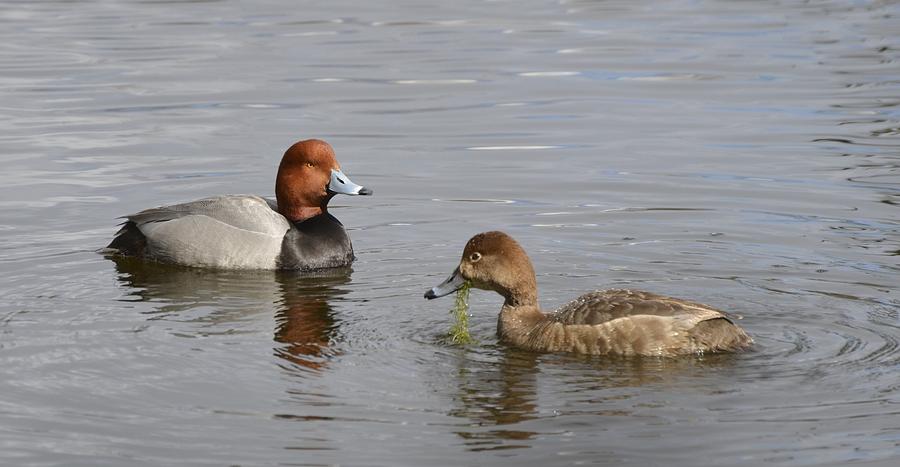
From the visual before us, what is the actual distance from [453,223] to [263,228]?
1653 mm

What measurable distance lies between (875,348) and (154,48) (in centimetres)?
1531

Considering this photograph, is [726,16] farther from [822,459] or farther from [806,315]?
[822,459]

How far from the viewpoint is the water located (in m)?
7.12

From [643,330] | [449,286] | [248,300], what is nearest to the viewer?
[643,330]

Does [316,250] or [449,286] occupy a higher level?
[449,286]

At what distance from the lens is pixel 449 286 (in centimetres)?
888

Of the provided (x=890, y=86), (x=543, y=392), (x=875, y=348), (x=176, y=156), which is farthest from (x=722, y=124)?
(x=543, y=392)

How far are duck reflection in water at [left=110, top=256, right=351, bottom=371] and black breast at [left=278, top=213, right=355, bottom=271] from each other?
0.07m

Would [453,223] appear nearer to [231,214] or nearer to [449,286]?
[231,214]

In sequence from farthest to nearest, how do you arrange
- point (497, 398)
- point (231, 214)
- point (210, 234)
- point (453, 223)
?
point (453, 223) → point (231, 214) → point (210, 234) → point (497, 398)

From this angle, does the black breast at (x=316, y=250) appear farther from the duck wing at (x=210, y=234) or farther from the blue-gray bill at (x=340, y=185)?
the blue-gray bill at (x=340, y=185)

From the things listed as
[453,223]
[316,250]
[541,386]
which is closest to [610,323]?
[541,386]

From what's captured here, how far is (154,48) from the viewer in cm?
2156

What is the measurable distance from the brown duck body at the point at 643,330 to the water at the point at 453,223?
135 mm
